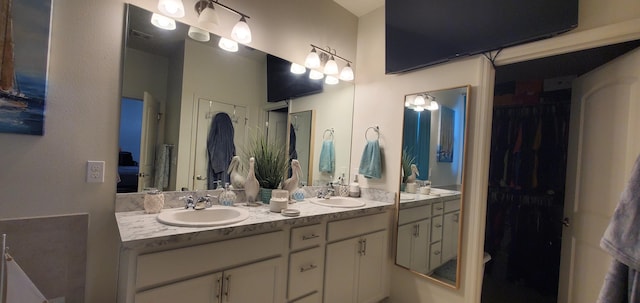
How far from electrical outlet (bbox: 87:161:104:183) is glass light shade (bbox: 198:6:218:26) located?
1011 millimetres

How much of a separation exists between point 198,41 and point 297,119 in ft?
3.27

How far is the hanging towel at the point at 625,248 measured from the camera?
997 millimetres

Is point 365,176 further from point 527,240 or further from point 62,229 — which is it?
point 62,229

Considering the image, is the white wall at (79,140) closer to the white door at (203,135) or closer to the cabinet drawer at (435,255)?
the white door at (203,135)

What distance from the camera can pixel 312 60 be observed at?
230cm

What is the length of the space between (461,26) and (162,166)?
7.46 ft

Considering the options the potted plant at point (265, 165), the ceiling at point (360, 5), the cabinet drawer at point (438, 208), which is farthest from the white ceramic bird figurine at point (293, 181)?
the ceiling at point (360, 5)

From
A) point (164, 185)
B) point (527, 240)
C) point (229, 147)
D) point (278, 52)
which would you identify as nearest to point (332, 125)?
point (278, 52)

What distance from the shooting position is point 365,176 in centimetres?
254

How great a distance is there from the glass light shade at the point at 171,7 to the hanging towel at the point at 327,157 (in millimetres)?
1549

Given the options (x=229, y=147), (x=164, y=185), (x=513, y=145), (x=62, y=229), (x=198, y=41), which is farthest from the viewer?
(x=513, y=145)

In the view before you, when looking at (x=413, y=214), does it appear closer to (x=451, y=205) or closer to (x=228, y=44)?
(x=451, y=205)

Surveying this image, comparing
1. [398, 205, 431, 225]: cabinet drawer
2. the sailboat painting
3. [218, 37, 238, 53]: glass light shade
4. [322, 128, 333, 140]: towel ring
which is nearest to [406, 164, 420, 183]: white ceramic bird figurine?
[398, 205, 431, 225]: cabinet drawer

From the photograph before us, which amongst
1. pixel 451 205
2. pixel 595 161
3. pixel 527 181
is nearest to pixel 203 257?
pixel 451 205
